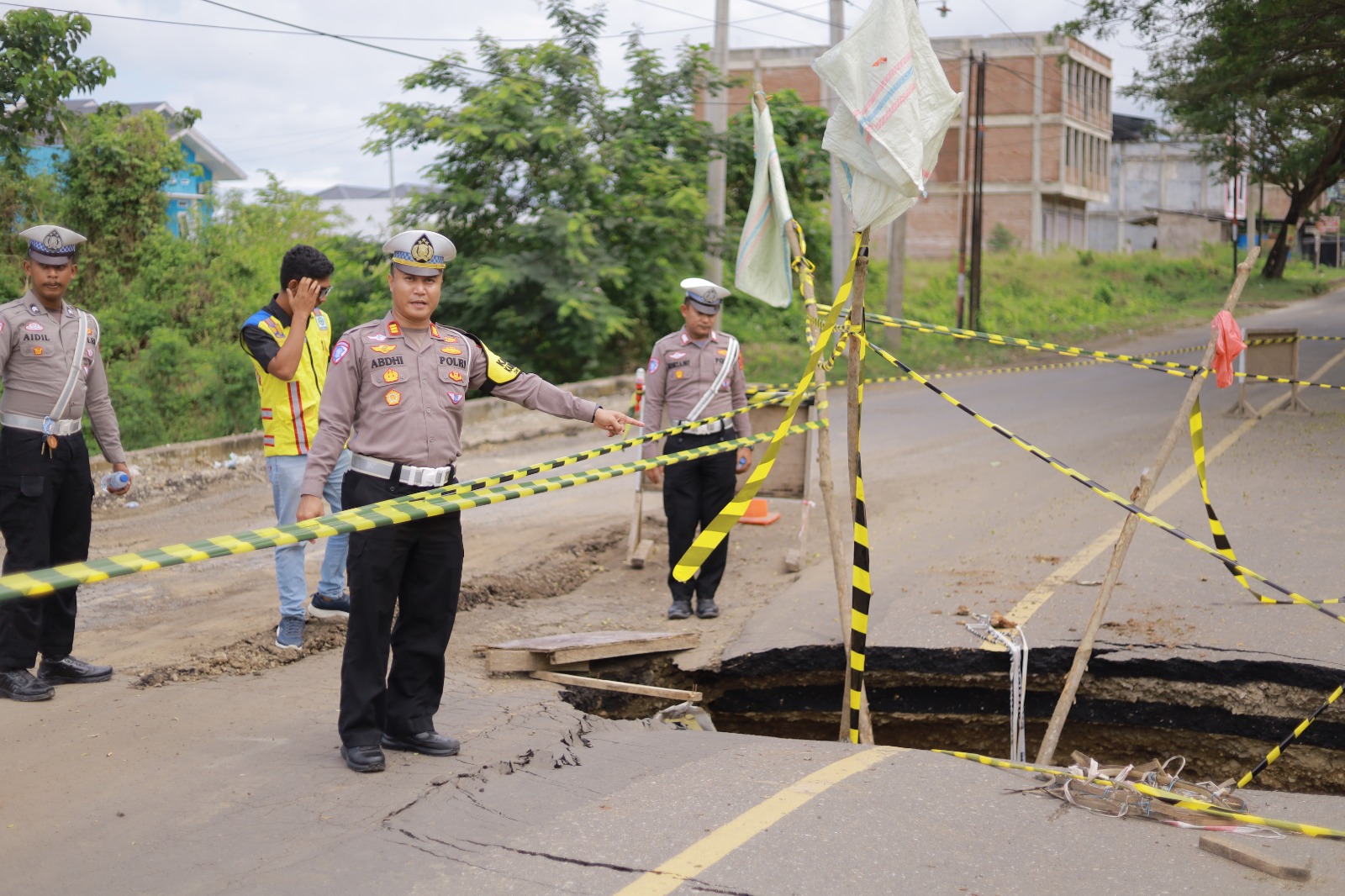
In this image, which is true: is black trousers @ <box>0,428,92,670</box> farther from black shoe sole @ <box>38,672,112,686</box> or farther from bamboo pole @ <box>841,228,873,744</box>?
bamboo pole @ <box>841,228,873,744</box>

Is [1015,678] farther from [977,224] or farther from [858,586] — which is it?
[977,224]

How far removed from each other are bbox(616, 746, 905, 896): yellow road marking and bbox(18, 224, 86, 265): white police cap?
383 centimetres

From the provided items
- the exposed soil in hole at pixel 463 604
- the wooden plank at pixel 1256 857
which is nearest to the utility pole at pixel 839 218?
the exposed soil in hole at pixel 463 604

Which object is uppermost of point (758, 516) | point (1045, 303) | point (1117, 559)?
point (1045, 303)

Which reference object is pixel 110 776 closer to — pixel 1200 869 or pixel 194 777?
pixel 194 777

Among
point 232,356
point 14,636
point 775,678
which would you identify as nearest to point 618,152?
point 232,356

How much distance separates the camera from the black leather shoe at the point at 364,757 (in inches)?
178

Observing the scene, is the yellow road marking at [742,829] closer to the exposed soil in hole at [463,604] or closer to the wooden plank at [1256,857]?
the wooden plank at [1256,857]

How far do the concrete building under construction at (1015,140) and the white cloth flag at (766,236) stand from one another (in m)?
46.7

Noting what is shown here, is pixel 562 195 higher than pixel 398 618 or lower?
higher

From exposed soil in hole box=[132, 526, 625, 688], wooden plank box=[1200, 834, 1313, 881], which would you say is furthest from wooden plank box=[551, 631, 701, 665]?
wooden plank box=[1200, 834, 1313, 881]

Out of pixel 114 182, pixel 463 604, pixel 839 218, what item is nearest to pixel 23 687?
pixel 463 604

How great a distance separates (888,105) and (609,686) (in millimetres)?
2929

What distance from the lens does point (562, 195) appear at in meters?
18.0
